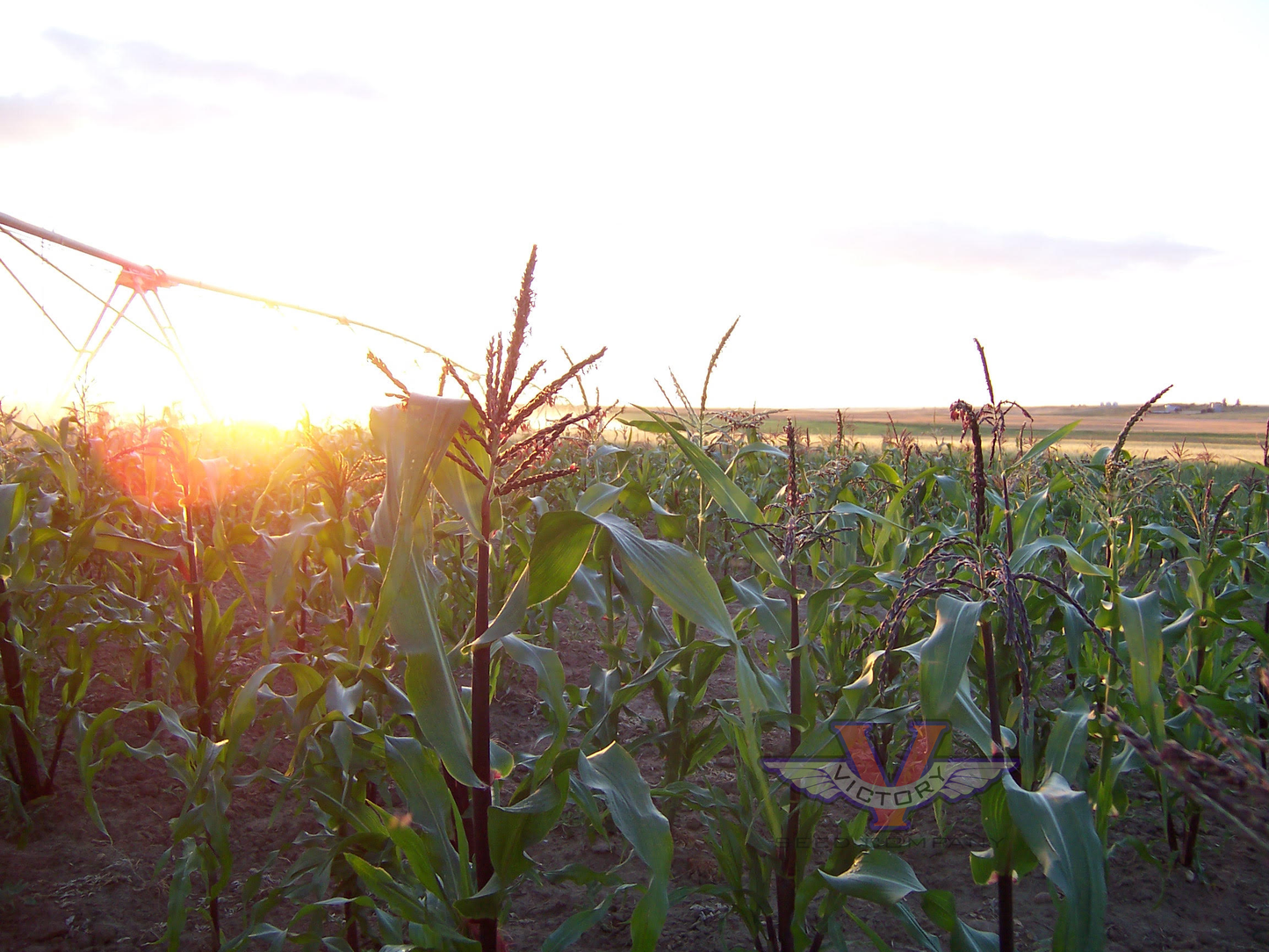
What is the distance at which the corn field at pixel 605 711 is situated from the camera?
114 centimetres

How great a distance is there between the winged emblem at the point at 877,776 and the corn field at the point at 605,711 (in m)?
0.05

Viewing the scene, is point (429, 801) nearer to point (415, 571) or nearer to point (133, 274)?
point (415, 571)

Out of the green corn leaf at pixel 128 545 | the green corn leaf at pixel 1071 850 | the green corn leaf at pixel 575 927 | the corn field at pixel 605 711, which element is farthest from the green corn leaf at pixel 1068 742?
the green corn leaf at pixel 128 545

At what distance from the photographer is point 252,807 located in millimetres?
2555

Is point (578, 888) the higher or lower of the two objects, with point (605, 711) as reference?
lower

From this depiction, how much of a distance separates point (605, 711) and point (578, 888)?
2.57 ft

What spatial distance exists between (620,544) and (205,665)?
1.93 m

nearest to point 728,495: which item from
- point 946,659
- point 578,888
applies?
Answer: point 946,659

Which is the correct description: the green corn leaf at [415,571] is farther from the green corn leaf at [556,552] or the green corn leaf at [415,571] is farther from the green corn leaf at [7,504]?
the green corn leaf at [7,504]

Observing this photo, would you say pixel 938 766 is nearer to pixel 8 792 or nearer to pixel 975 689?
pixel 975 689

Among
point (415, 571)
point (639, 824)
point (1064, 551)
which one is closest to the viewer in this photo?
point (415, 571)

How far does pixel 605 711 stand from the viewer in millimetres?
1847

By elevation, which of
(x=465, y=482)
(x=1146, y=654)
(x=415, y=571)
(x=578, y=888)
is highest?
(x=465, y=482)

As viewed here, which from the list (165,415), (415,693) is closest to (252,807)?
(415,693)
